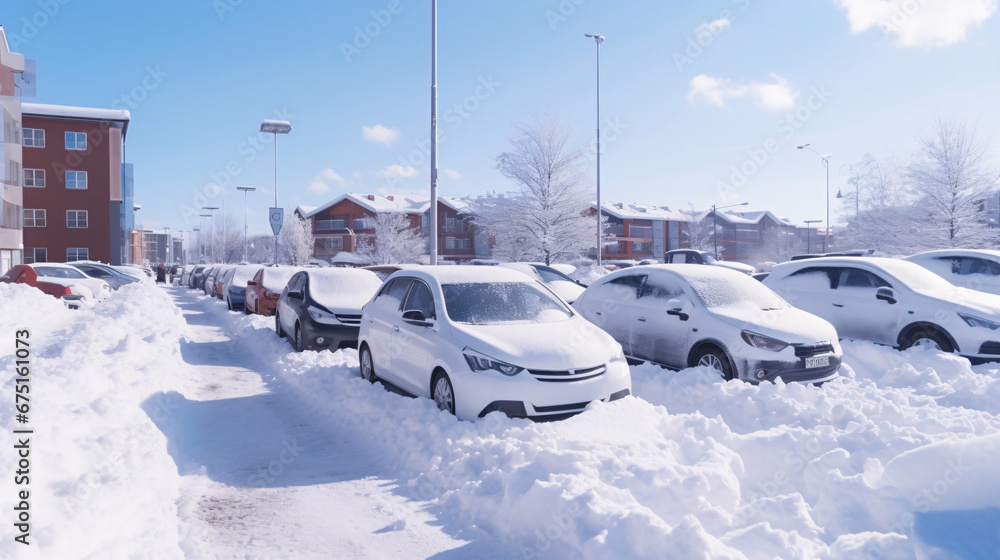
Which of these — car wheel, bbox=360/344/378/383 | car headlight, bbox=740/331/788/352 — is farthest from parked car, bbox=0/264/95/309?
car headlight, bbox=740/331/788/352

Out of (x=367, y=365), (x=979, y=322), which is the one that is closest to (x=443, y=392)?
(x=367, y=365)

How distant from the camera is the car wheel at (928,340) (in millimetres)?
8578

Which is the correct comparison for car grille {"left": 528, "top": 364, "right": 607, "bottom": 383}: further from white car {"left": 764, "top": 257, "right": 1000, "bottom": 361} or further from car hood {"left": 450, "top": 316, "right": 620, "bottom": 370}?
white car {"left": 764, "top": 257, "right": 1000, "bottom": 361}

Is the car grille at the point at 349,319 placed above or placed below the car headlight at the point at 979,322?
below

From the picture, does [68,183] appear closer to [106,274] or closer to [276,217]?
[276,217]

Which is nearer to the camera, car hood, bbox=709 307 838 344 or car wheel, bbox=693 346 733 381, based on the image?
car hood, bbox=709 307 838 344

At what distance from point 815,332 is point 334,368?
20.7 ft

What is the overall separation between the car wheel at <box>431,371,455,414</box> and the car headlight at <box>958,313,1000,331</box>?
7253mm

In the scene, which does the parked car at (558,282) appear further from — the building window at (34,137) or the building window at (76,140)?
the building window at (34,137)

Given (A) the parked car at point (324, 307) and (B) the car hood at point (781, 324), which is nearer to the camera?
(B) the car hood at point (781, 324)

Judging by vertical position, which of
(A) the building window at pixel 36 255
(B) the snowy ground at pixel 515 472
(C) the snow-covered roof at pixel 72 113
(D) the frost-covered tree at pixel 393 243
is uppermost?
(C) the snow-covered roof at pixel 72 113

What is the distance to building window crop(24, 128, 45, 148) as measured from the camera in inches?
1762

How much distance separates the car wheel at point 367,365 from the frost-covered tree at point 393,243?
168 ft

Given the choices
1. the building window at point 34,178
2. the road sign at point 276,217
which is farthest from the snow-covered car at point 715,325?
the building window at point 34,178
